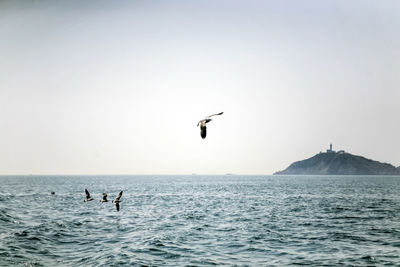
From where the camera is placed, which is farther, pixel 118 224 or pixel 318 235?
pixel 118 224

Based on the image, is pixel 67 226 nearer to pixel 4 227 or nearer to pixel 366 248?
pixel 4 227

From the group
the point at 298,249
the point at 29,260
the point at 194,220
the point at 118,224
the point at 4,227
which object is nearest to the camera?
the point at 29,260

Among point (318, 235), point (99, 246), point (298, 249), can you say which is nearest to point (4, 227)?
point (99, 246)

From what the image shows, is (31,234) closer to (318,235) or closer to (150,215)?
(150,215)

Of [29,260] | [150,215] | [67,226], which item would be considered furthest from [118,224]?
[29,260]

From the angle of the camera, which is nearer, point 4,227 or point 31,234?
point 31,234

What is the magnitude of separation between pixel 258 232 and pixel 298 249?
6458 millimetres

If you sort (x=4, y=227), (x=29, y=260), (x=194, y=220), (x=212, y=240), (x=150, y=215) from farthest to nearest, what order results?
(x=150, y=215) → (x=194, y=220) → (x=4, y=227) → (x=212, y=240) → (x=29, y=260)

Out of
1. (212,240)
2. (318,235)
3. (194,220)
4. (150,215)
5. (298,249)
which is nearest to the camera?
(298,249)

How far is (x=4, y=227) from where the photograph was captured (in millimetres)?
30719

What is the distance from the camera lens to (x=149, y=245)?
24281mm

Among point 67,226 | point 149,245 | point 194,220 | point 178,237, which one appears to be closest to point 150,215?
point 194,220

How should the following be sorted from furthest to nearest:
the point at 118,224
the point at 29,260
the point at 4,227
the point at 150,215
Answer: the point at 150,215 < the point at 118,224 < the point at 4,227 < the point at 29,260

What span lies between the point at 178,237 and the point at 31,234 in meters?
11.8
